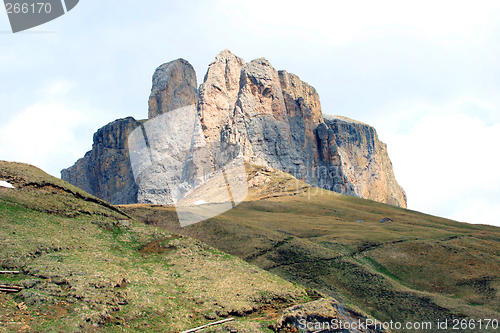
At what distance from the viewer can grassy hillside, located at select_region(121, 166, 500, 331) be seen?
35656 mm

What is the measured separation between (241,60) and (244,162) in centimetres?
5610

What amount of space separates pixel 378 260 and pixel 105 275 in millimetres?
35874

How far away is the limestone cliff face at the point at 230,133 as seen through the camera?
12781cm

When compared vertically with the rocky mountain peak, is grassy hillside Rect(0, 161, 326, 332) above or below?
below

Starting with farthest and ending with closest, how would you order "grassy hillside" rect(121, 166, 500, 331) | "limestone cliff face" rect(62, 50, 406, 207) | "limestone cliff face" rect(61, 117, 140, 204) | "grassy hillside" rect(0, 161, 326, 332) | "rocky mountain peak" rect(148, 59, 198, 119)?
1. "rocky mountain peak" rect(148, 59, 198, 119)
2. "limestone cliff face" rect(61, 117, 140, 204)
3. "limestone cliff face" rect(62, 50, 406, 207)
4. "grassy hillside" rect(121, 166, 500, 331)
5. "grassy hillside" rect(0, 161, 326, 332)

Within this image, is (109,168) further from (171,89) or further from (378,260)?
(378,260)

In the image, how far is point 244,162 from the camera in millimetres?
118375

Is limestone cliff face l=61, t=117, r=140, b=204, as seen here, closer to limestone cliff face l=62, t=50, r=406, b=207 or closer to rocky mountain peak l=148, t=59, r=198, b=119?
limestone cliff face l=62, t=50, r=406, b=207

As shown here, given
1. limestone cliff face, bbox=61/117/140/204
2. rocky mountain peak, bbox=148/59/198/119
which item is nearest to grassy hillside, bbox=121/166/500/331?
limestone cliff face, bbox=61/117/140/204

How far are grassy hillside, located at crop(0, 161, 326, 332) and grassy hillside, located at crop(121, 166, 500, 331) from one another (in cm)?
1329

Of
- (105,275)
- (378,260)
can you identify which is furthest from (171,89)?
(105,275)

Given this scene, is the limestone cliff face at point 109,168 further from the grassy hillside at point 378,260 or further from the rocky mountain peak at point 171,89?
the grassy hillside at point 378,260

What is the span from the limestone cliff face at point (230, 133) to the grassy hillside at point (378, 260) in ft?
198

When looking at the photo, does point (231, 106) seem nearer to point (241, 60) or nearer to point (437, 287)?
point (241, 60)
